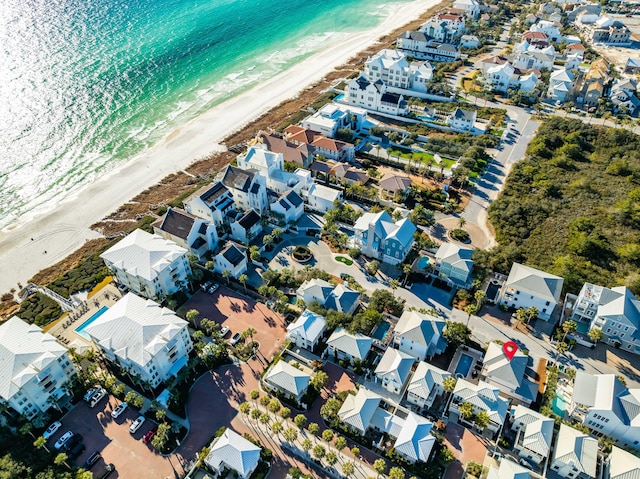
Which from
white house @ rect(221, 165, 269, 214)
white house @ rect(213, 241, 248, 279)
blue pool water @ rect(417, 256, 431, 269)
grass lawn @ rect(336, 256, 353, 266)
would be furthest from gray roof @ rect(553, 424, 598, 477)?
white house @ rect(221, 165, 269, 214)

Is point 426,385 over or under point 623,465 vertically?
over

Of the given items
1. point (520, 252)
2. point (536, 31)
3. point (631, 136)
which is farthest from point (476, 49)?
point (520, 252)

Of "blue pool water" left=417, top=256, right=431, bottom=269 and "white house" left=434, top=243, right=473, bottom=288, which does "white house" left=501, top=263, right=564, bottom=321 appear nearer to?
"white house" left=434, top=243, right=473, bottom=288

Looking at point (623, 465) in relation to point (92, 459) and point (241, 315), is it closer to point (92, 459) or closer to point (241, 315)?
point (241, 315)

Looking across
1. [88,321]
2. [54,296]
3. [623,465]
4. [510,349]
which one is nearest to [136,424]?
[88,321]

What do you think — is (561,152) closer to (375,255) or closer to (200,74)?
(375,255)

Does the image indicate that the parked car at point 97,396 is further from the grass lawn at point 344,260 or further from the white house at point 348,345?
the grass lawn at point 344,260
